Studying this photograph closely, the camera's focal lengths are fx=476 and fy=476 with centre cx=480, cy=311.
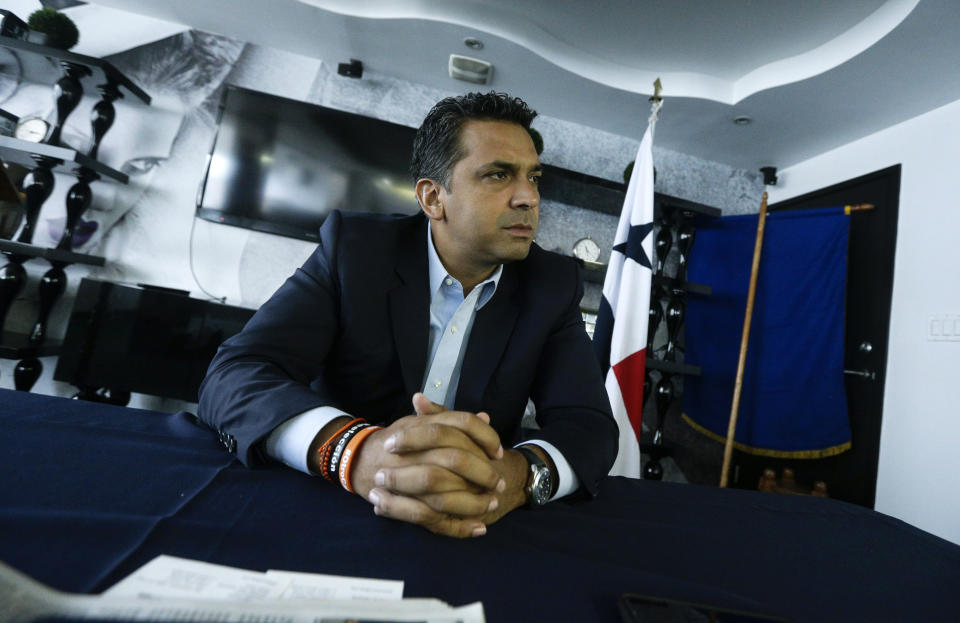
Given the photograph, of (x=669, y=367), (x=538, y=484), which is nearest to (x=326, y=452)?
(x=538, y=484)

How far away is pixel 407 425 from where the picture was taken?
63 cm

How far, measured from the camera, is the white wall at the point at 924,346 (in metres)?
2.28

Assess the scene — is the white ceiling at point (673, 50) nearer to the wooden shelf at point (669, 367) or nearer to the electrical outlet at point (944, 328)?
the electrical outlet at point (944, 328)

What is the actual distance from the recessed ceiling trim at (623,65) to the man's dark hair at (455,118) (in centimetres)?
150

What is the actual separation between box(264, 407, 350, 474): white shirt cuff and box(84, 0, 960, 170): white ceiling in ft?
8.18

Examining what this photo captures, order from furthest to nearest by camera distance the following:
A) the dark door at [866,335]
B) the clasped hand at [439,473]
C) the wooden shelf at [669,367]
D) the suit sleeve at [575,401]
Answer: the wooden shelf at [669,367]
the dark door at [866,335]
the suit sleeve at [575,401]
the clasped hand at [439,473]

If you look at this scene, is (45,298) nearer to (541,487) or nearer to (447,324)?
(447,324)

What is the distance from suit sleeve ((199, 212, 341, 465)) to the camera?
2.37ft

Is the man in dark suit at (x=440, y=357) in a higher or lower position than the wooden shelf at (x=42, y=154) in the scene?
lower

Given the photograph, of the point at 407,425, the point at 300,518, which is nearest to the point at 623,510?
the point at 407,425

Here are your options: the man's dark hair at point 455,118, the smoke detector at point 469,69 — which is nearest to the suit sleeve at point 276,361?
the man's dark hair at point 455,118

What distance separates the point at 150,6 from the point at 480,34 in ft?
6.45

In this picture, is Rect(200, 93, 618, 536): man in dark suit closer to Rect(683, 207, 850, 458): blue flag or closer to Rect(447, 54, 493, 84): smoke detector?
Rect(447, 54, 493, 84): smoke detector

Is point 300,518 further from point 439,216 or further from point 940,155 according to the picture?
point 940,155
